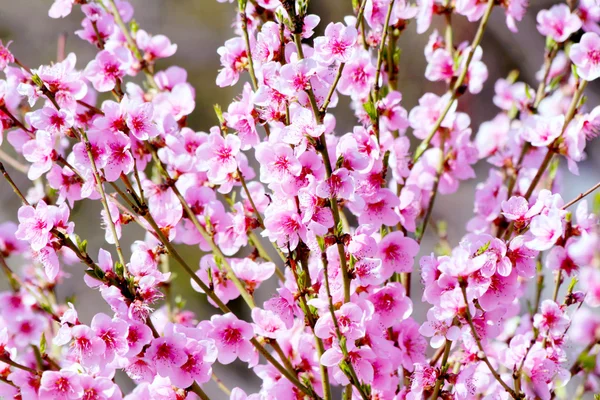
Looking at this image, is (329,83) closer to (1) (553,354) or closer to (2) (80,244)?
(2) (80,244)

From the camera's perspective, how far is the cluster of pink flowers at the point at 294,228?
87 centimetres

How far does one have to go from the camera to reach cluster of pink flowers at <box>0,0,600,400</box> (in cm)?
87

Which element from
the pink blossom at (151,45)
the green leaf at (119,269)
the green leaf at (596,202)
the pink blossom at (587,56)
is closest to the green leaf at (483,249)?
the green leaf at (596,202)

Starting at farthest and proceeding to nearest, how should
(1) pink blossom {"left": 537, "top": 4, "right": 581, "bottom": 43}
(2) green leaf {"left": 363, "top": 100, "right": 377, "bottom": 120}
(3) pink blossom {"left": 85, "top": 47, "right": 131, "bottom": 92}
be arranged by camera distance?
1. (1) pink blossom {"left": 537, "top": 4, "right": 581, "bottom": 43}
2. (3) pink blossom {"left": 85, "top": 47, "right": 131, "bottom": 92}
3. (2) green leaf {"left": 363, "top": 100, "right": 377, "bottom": 120}

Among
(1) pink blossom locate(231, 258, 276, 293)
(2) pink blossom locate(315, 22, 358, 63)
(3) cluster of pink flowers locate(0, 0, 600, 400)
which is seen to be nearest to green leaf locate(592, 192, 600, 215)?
(3) cluster of pink flowers locate(0, 0, 600, 400)

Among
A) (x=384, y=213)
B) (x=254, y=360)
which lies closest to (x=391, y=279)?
(x=384, y=213)

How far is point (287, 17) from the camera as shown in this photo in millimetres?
861

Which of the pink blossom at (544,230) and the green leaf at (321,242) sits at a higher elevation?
the green leaf at (321,242)

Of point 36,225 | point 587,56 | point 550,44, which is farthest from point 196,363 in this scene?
point 550,44

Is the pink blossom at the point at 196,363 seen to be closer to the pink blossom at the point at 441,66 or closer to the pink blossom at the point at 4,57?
the pink blossom at the point at 4,57

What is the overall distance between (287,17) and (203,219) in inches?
14.9

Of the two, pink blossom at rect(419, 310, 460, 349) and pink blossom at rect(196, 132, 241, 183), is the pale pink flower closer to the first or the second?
pink blossom at rect(196, 132, 241, 183)

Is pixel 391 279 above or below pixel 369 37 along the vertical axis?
below

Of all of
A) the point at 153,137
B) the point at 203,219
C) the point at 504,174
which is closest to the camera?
the point at 153,137
